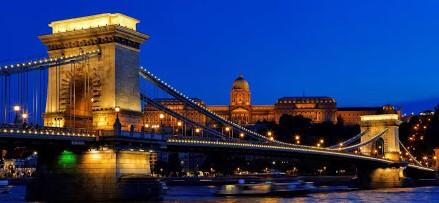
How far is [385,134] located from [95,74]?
6390cm

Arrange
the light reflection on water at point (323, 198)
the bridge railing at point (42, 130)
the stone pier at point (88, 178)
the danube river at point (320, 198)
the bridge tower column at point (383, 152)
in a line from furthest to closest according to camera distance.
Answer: the bridge tower column at point (383, 152) < the danube river at point (320, 198) < the light reflection on water at point (323, 198) < the stone pier at point (88, 178) < the bridge railing at point (42, 130)

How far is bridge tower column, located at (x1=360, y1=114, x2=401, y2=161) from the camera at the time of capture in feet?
350

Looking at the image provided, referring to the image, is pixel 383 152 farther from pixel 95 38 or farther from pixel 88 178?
pixel 88 178

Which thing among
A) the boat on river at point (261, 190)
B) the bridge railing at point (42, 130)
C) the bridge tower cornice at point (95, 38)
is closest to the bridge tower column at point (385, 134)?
the boat on river at point (261, 190)

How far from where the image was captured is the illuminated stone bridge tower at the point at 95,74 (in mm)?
51719

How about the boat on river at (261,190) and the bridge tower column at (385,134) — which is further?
the bridge tower column at (385,134)

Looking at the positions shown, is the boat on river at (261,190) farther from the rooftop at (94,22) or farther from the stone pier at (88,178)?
the rooftop at (94,22)

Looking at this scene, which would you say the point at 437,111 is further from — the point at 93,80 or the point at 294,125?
the point at 93,80

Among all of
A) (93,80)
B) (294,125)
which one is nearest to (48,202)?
(93,80)

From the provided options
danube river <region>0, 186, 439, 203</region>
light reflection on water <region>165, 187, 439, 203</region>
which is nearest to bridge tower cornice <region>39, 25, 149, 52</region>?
danube river <region>0, 186, 439, 203</region>

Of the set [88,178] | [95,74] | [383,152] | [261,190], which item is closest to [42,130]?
[88,178]

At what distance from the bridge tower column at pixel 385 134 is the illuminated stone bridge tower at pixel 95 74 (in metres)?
58.6

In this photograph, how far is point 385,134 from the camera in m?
109

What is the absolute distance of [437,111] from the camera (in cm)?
15212
